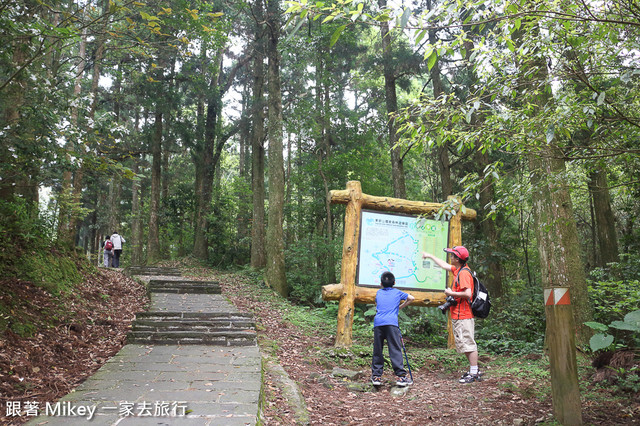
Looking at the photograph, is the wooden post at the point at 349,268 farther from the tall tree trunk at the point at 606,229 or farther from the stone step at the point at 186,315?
the tall tree trunk at the point at 606,229

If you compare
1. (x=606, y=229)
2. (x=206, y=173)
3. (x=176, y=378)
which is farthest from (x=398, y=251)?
(x=206, y=173)

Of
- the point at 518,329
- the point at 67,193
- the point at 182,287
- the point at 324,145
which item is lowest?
the point at 518,329

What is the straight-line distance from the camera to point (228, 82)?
20844 mm

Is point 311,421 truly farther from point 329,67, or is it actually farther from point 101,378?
point 329,67

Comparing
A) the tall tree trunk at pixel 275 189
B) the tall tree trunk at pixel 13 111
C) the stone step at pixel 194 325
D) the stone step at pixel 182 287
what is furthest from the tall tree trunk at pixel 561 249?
the tall tree trunk at pixel 275 189

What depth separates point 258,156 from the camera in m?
17.3

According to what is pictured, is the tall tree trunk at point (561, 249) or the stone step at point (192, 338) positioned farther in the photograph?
the tall tree trunk at point (561, 249)

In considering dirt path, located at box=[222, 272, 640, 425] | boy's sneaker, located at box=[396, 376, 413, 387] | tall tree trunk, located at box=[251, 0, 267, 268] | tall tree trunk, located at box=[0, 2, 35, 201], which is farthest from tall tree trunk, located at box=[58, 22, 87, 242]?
tall tree trunk, located at box=[251, 0, 267, 268]

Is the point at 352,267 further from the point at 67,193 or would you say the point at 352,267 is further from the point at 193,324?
the point at 67,193

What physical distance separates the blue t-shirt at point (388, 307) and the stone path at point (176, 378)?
177 centimetres

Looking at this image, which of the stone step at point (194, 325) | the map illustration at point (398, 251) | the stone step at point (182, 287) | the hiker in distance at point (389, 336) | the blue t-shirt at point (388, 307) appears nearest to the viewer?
the hiker in distance at point (389, 336)

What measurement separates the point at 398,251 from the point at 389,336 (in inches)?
92.6

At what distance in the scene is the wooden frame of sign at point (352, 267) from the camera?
7.09 meters

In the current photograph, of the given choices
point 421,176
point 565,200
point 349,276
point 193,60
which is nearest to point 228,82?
point 193,60
